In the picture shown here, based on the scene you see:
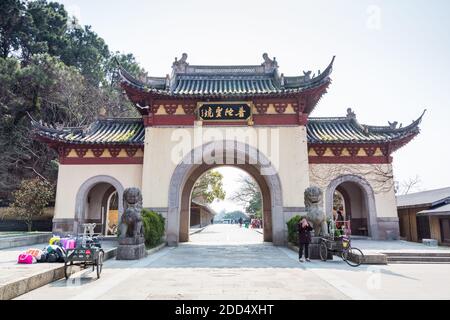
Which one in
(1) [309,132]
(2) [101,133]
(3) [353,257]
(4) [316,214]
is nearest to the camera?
(3) [353,257]

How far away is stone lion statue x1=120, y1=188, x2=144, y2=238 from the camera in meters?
8.77

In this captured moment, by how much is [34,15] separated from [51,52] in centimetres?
344

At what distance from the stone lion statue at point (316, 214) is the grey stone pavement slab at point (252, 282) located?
1.07m

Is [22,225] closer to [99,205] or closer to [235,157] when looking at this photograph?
[99,205]

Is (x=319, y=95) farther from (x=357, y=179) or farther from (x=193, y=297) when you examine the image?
(x=193, y=297)

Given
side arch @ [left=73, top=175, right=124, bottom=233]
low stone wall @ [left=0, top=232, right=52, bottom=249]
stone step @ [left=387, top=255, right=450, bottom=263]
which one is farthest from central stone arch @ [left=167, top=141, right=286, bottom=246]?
low stone wall @ [left=0, top=232, right=52, bottom=249]

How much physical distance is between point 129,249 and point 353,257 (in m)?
6.42

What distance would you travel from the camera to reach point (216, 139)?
13062mm

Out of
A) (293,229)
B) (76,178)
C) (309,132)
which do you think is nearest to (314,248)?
(293,229)

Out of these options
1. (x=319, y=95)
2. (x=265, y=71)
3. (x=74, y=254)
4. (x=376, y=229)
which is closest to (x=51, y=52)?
(x=265, y=71)

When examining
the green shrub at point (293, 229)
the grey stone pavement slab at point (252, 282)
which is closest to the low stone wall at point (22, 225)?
the grey stone pavement slab at point (252, 282)

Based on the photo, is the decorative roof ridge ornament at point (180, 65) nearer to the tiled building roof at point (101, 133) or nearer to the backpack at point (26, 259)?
the tiled building roof at point (101, 133)

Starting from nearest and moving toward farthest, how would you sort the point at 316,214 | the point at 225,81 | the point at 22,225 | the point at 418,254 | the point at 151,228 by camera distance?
the point at 418,254
the point at 316,214
the point at 151,228
the point at 225,81
the point at 22,225

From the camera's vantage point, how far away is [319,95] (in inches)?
525
